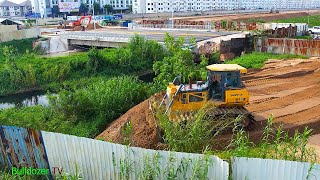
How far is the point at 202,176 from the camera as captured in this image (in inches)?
253

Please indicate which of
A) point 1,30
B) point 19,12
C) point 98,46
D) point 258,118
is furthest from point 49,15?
point 258,118

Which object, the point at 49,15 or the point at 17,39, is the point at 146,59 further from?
the point at 49,15

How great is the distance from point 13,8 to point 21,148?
6009 inches

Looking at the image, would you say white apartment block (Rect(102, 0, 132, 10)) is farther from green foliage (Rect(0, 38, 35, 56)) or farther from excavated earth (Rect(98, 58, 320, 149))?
excavated earth (Rect(98, 58, 320, 149))

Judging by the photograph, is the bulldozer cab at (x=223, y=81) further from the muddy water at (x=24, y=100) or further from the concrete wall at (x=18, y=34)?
the concrete wall at (x=18, y=34)

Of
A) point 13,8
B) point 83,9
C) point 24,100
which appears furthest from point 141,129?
point 13,8

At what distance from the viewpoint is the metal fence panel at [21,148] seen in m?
8.43

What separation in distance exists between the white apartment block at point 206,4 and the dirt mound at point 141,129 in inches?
3222

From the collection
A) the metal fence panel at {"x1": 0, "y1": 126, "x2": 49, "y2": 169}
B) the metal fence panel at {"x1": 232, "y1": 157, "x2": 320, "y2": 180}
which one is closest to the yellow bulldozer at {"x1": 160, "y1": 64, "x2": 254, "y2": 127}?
the metal fence panel at {"x1": 0, "y1": 126, "x2": 49, "y2": 169}

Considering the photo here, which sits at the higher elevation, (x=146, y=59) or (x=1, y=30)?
(x=1, y=30)

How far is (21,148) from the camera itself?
882 cm

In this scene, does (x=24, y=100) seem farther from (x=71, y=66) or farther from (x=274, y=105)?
(x=274, y=105)

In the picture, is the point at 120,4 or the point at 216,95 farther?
the point at 120,4

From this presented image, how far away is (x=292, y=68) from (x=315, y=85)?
4.76m
